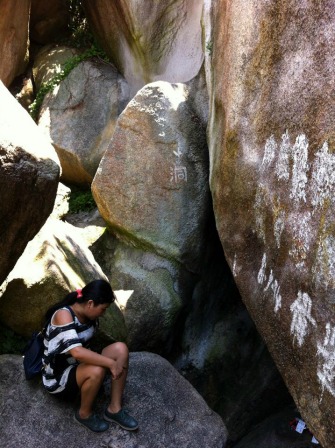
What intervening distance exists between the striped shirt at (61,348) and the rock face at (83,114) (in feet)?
16.4

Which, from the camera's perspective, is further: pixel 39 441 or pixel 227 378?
pixel 227 378

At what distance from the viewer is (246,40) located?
16.5ft

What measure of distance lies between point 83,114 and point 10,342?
16.1 feet

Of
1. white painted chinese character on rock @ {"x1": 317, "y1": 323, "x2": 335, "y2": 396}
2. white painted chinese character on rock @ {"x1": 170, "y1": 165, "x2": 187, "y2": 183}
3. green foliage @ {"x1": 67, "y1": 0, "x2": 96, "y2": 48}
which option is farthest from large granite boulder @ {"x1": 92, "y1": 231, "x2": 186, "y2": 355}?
green foliage @ {"x1": 67, "y1": 0, "x2": 96, "y2": 48}

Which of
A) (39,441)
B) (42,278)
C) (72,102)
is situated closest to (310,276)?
(39,441)

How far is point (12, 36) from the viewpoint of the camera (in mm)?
9961

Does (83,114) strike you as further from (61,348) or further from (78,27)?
(61,348)

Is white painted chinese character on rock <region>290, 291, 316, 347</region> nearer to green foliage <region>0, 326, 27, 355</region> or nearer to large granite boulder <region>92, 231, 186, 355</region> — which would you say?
green foliage <region>0, 326, 27, 355</region>

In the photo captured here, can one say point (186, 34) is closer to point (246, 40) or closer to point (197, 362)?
point (246, 40)

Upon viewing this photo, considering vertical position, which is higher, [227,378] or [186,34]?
[186,34]

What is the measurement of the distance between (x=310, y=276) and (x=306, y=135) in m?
0.89

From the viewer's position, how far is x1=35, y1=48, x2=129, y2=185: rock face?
9461 millimetres

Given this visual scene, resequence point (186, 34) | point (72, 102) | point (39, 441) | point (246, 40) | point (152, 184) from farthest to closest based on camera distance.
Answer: point (72, 102) < point (186, 34) < point (152, 184) < point (246, 40) < point (39, 441)

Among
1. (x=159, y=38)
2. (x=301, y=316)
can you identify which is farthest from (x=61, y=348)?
(x=159, y=38)
